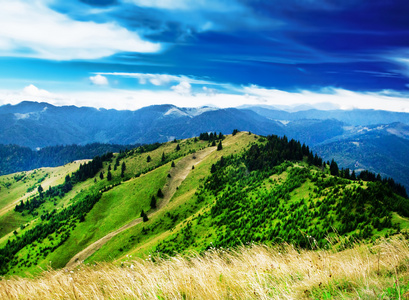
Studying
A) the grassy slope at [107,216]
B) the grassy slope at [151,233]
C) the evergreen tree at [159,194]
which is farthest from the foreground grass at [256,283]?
the evergreen tree at [159,194]

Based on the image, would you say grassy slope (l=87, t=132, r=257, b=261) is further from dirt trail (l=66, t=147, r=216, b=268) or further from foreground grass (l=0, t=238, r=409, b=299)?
foreground grass (l=0, t=238, r=409, b=299)

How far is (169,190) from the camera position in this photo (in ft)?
340

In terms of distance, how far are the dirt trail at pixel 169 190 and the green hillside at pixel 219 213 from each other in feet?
1.45

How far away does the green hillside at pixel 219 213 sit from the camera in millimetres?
34281

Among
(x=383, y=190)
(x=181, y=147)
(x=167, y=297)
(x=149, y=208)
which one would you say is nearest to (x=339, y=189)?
(x=383, y=190)

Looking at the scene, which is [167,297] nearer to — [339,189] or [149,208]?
[339,189]

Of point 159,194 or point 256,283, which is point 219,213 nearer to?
point 159,194

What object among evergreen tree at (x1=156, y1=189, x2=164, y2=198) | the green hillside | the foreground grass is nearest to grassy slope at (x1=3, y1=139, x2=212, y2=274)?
the green hillside

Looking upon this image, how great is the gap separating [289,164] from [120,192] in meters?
80.1

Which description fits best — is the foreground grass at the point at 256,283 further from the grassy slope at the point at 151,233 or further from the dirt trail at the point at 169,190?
the grassy slope at the point at 151,233

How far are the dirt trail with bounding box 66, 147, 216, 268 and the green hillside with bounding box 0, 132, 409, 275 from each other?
44 centimetres

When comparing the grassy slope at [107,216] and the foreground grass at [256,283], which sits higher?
the foreground grass at [256,283]

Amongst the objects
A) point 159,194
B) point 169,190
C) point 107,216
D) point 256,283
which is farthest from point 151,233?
point 256,283

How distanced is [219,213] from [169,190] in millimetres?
46443
